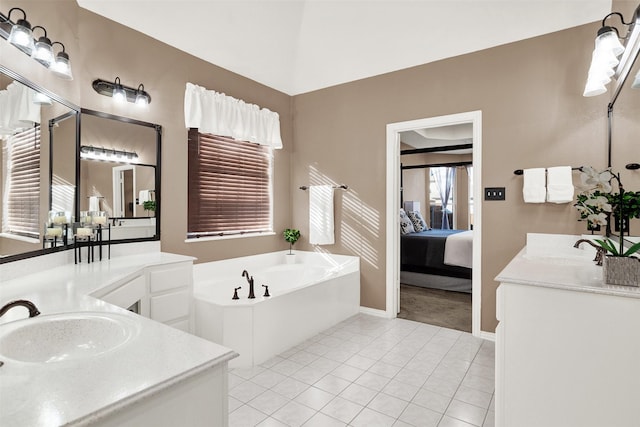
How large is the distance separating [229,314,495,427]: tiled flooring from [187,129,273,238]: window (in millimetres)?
1527

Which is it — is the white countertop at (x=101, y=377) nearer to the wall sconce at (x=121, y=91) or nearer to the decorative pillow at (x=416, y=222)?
the wall sconce at (x=121, y=91)

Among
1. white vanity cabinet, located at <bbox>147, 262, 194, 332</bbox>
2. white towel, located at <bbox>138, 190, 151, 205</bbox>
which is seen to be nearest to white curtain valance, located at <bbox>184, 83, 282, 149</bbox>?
white towel, located at <bbox>138, 190, 151, 205</bbox>

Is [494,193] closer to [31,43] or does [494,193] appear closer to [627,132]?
[627,132]

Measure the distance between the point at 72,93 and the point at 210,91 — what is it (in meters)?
1.22

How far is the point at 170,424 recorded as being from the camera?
0.81m

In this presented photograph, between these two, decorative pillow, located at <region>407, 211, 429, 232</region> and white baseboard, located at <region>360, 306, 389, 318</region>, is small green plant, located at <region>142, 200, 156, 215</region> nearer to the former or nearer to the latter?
white baseboard, located at <region>360, 306, 389, 318</region>

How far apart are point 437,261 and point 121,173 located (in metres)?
4.06

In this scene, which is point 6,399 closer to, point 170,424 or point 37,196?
point 170,424

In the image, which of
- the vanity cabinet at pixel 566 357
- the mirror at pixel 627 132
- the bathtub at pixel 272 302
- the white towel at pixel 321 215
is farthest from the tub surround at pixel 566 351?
the white towel at pixel 321 215

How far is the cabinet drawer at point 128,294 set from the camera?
1.92 m

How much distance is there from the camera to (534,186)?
284 cm

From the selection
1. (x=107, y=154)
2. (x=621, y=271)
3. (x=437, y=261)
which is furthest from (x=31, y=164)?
(x=437, y=261)

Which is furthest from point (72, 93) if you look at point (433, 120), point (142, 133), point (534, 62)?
point (534, 62)

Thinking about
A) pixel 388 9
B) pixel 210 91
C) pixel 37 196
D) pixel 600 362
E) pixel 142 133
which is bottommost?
pixel 600 362
